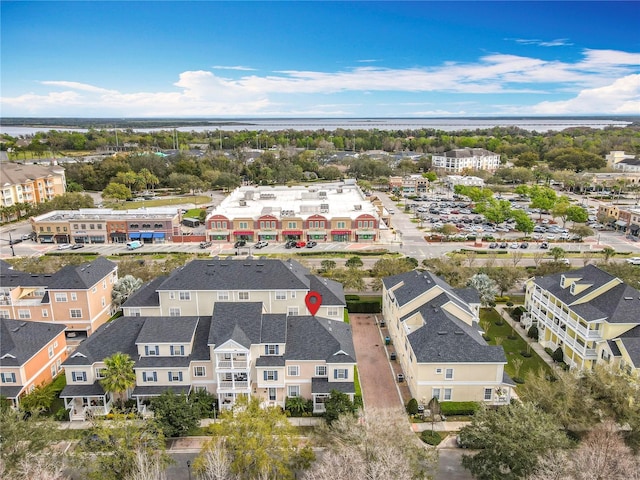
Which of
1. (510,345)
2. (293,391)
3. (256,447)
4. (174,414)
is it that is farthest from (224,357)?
(510,345)

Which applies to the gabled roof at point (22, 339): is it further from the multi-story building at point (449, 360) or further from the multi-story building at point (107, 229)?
the multi-story building at point (107, 229)

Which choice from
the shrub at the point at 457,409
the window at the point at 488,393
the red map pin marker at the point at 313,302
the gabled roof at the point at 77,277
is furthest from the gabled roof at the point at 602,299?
the gabled roof at the point at 77,277

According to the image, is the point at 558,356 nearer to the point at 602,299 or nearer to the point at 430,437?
the point at 602,299

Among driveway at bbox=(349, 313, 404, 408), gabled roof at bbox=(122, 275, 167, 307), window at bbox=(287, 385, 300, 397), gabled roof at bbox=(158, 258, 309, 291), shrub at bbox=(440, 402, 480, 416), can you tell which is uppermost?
gabled roof at bbox=(158, 258, 309, 291)

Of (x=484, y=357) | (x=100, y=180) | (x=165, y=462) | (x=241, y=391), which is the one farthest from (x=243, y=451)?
(x=100, y=180)

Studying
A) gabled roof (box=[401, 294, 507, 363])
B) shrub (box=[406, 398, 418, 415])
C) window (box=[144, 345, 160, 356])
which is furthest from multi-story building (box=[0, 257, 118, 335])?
shrub (box=[406, 398, 418, 415])

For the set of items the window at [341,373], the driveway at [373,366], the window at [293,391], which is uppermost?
the window at [341,373]

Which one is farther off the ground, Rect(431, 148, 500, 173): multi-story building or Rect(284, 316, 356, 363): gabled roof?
Rect(431, 148, 500, 173): multi-story building

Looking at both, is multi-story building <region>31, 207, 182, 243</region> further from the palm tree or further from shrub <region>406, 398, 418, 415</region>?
shrub <region>406, 398, 418, 415</region>

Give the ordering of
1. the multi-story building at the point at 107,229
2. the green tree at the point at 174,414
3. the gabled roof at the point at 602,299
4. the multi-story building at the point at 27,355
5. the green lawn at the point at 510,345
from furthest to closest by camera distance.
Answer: the multi-story building at the point at 107,229 → the green lawn at the point at 510,345 → the gabled roof at the point at 602,299 → the multi-story building at the point at 27,355 → the green tree at the point at 174,414
